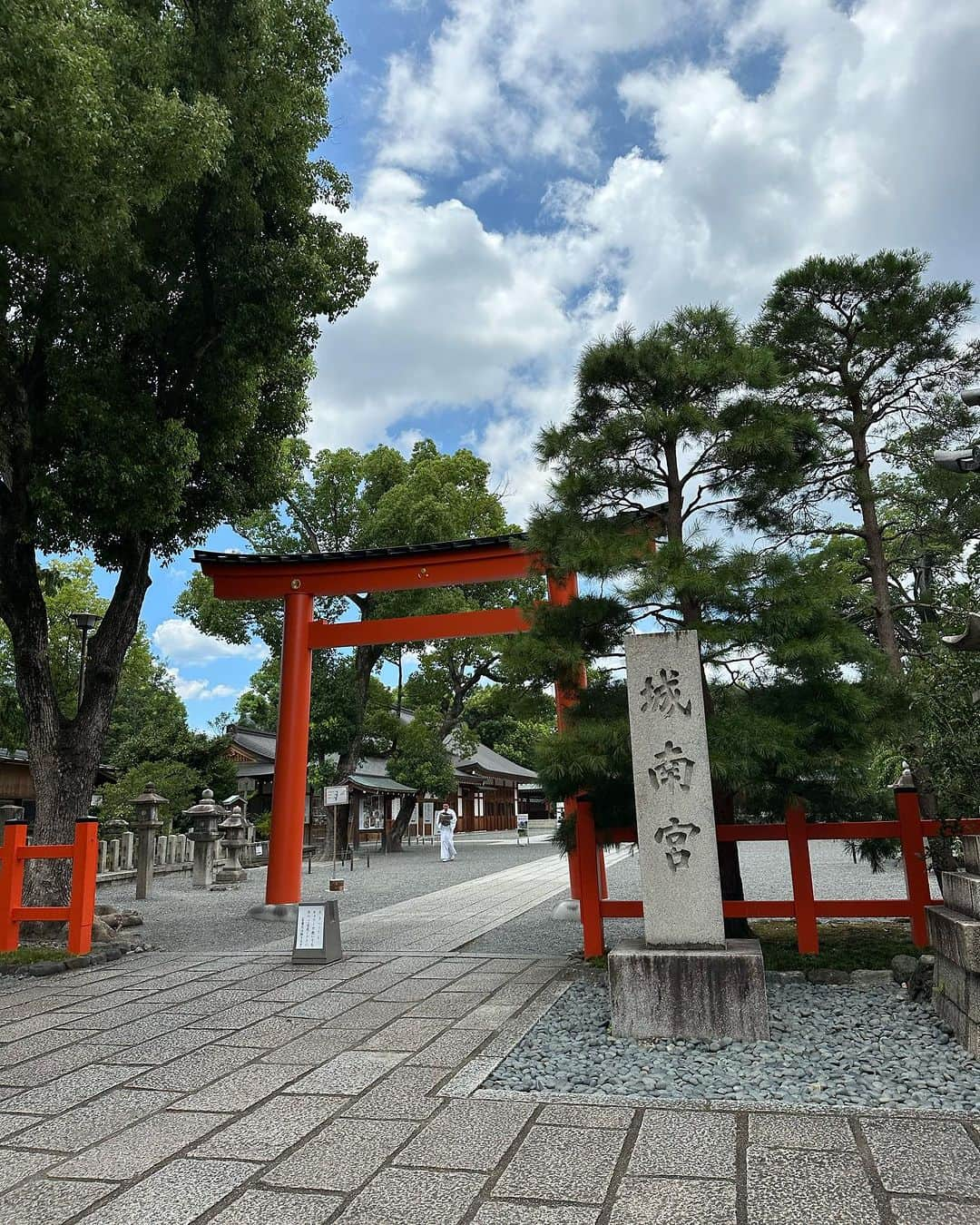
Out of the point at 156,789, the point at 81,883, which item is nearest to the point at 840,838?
the point at 81,883

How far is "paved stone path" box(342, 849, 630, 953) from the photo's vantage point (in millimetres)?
7543

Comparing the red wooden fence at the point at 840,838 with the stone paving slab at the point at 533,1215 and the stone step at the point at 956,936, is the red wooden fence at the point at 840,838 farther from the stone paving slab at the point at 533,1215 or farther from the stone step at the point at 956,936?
the stone paving slab at the point at 533,1215

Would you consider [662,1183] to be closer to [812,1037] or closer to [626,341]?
[812,1037]

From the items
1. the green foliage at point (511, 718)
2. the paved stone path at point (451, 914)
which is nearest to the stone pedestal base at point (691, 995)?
the green foliage at point (511, 718)

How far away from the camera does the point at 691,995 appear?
4.04m

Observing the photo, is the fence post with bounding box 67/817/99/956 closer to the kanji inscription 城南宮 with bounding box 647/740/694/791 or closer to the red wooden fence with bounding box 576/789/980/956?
the red wooden fence with bounding box 576/789/980/956

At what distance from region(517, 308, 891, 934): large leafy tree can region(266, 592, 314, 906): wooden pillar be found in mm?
4502

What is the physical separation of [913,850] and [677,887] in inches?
78.3

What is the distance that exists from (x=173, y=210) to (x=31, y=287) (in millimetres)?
1486

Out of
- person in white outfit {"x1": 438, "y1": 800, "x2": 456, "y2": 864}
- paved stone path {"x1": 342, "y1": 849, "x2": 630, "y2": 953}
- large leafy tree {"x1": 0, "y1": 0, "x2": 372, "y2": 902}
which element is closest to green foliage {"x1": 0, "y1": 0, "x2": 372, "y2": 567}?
large leafy tree {"x1": 0, "y1": 0, "x2": 372, "y2": 902}

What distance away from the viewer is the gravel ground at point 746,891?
7160 millimetres

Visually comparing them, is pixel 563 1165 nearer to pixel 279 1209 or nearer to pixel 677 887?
pixel 279 1209

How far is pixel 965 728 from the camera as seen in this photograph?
475 cm

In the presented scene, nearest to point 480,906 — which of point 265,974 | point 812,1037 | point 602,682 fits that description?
point 265,974
